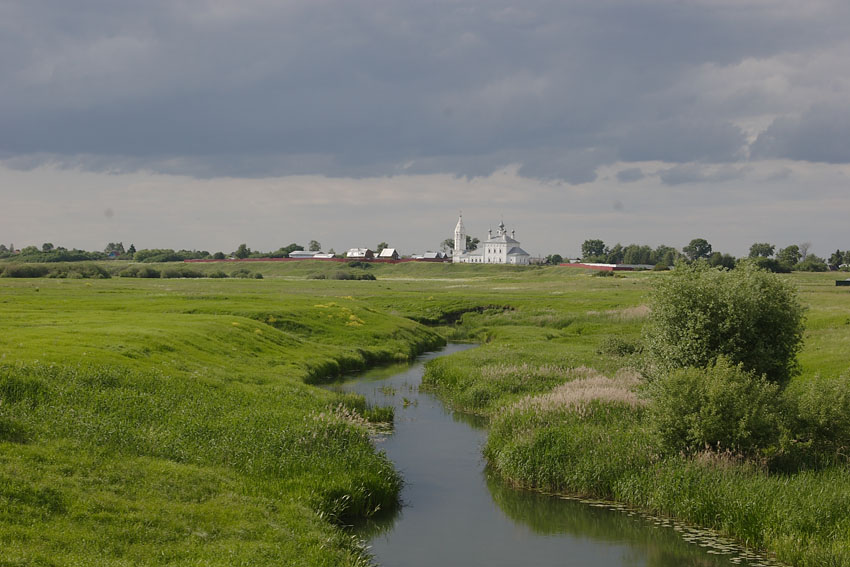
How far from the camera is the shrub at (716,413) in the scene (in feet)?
82.1

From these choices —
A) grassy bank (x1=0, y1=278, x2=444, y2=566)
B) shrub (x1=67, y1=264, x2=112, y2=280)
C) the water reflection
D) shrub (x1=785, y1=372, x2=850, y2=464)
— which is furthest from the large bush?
shrub (x1=67, y1=264, x2=112, y2=280)

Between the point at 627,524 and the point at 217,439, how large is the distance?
14.1 meters

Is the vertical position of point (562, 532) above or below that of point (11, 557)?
below

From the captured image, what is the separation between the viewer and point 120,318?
53.9 m

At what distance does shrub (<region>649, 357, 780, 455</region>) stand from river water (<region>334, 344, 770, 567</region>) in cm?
382

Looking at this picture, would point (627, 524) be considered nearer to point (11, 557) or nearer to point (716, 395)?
point (716, 395)

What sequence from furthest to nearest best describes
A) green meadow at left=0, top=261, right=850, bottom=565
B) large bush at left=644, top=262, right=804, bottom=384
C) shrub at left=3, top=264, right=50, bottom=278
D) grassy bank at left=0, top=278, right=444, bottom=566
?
1. shrub at left=3, top=264, right=50, bottom=278
2. large bush at left=644, top=262, right=804, bottom=384
3. green meadow at left=0, top=261, right=850, bottom=565
4. grassy bank at left=0, top=278, right=444, bottom=566

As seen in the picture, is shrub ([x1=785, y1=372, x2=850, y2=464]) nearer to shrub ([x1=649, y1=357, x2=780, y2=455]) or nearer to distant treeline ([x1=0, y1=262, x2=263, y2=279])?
shrub ([x1=649, y1=357, x2=780, y2=455])

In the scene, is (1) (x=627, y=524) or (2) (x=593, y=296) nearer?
(1) (x=627, y=524)

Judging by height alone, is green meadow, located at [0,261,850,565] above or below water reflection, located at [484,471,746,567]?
above

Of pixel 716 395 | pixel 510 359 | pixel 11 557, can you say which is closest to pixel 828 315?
pixel 510 359

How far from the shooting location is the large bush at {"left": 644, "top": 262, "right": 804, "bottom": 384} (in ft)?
103

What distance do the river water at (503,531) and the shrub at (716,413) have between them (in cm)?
382

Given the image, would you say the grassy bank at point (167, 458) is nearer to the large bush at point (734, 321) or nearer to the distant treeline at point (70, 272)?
A: the large bush at point (734, 321)
